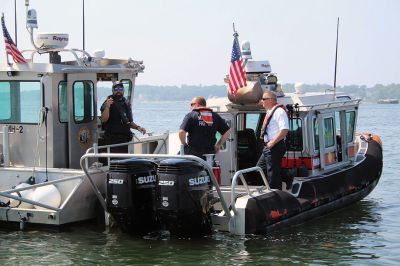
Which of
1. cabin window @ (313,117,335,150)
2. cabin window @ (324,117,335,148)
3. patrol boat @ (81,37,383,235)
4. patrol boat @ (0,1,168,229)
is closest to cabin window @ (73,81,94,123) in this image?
patrol boat @ (0,1,168,229)

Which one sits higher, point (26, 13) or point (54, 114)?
point (26, 13)

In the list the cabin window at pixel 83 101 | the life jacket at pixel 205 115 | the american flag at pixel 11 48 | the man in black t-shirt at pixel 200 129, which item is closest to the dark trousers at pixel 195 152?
the man in black t-shirt at pixel 200 129

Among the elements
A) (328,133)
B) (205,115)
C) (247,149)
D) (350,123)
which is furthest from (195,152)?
(350,123)

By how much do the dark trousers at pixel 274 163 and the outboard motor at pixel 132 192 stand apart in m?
1.63

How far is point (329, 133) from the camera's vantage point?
1291 cm

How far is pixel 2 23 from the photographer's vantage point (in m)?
11.5

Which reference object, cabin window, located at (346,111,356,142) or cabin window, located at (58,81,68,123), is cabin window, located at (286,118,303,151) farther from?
cabin window, located at (58,81,68,123)

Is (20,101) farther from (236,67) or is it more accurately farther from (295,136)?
(295,136)

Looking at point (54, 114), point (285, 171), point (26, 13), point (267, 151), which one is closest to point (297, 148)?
point (285, 171)

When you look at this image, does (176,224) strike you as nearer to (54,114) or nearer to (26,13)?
(54,114)

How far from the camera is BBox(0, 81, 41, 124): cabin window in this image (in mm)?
11531

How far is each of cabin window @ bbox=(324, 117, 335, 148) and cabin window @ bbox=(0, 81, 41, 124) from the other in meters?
4.68

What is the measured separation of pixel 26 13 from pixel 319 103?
4.85 meters

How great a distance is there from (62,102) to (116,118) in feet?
2.83
